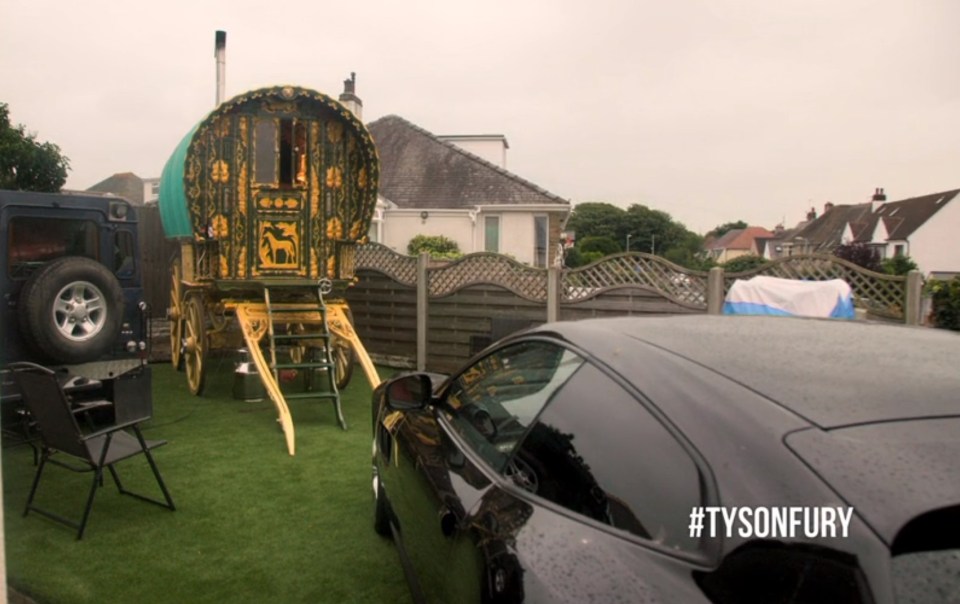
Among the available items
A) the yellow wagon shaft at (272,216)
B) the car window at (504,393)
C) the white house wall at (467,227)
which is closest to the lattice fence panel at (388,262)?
the yellow wagon shaft at (272,216)

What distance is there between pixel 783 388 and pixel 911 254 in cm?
4177

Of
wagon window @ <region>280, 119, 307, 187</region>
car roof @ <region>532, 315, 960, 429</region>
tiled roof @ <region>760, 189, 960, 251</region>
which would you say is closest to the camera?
car roof @ <region>532, 315, 960, 429</region>

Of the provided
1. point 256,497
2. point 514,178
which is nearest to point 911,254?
point 514,178

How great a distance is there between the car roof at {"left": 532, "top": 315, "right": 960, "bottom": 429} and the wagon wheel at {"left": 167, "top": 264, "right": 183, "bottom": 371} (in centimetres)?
841

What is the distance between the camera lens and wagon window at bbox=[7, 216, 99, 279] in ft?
20.6

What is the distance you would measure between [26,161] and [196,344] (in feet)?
18.6

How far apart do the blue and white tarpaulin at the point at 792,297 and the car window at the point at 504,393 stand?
192 inches

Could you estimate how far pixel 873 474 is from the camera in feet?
4.61

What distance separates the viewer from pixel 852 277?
25.7 feet

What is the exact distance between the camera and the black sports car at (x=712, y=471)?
1.35m

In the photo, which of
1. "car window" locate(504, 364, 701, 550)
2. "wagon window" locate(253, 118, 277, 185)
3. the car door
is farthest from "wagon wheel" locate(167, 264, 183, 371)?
"car window" locate(504, 364, 701, 550)

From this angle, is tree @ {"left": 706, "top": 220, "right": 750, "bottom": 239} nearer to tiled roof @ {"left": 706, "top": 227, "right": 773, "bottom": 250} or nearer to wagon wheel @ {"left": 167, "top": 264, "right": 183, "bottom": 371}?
tiled roof @ {"left": 706, "top": 227, "right": 773, "bottom": 250}

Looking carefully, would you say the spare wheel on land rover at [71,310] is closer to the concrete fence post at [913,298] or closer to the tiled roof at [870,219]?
the concrete fence post at [913,298]

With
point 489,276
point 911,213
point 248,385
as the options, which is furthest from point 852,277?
point 911,213
